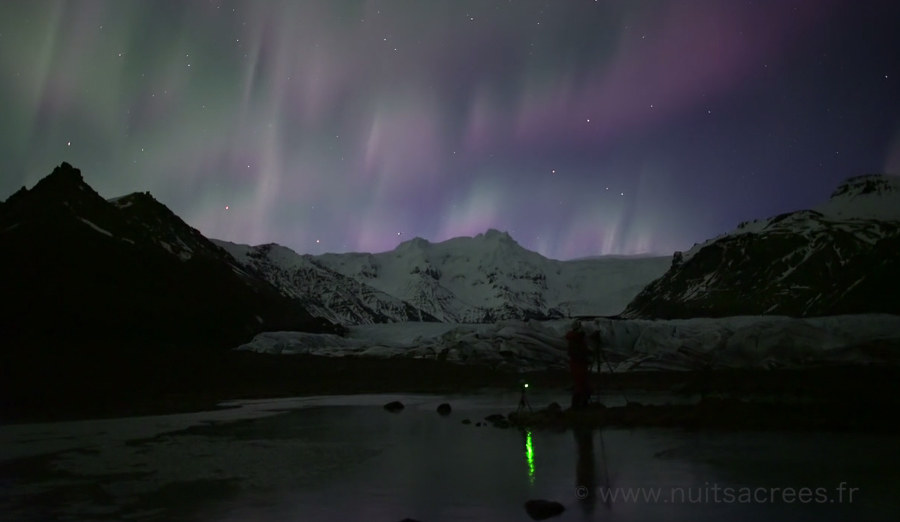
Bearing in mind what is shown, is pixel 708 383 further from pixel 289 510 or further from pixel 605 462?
pixel 289 510

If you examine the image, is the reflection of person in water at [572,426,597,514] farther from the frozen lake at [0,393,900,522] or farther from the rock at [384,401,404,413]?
the rock at [384,401,404,413]

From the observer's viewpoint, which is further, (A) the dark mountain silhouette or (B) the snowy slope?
(A) the dark mountain silhouette

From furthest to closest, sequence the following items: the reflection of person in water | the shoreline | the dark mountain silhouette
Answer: the dark mountain silhouette
the shoreline
the reflection of person in water

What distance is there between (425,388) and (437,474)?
2984 cm

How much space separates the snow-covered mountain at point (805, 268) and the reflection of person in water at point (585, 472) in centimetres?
12549

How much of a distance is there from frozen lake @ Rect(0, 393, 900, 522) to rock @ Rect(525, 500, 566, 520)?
15cm

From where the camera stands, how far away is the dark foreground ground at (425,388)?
21.2 m

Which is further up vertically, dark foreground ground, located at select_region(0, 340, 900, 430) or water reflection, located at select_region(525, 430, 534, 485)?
dark foreground ground, located at select_region(0, 340, 900, 430)

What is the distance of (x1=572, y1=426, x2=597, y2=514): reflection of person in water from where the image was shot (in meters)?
10.8

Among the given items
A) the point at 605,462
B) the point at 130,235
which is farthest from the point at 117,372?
the point at 130,235

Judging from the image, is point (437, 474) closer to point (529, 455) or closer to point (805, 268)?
point (529, 455)

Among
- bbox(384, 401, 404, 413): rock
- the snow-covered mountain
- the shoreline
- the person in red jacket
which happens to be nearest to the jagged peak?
the shoreline

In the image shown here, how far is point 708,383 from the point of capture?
35.9m

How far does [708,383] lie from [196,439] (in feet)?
84.9
